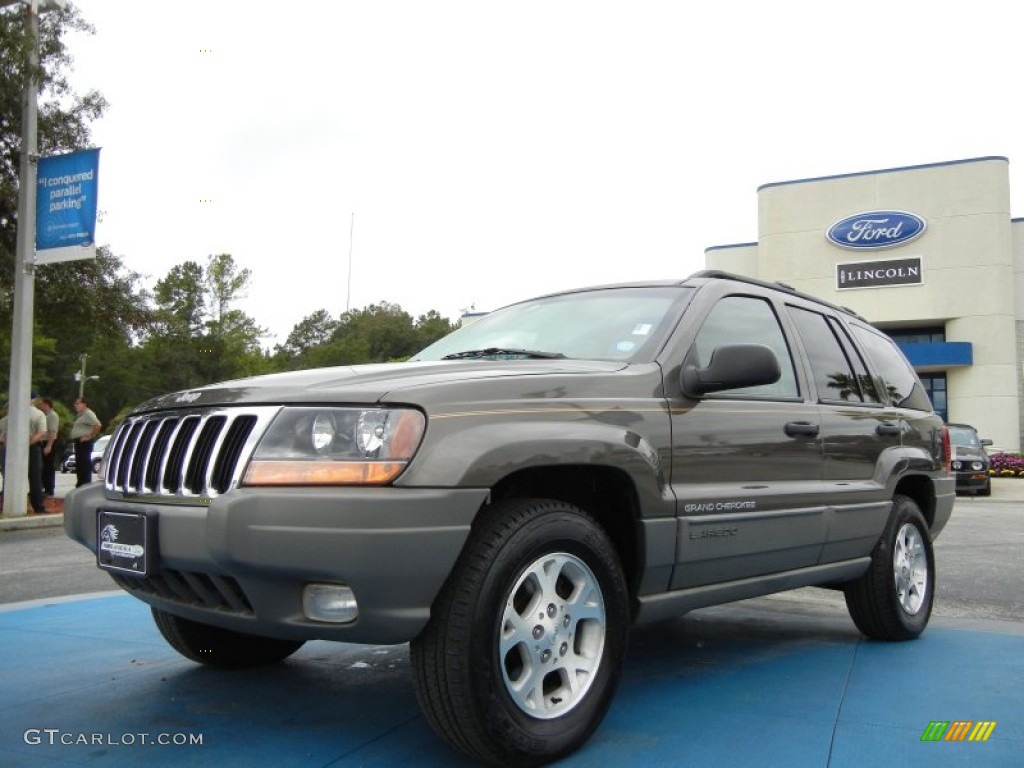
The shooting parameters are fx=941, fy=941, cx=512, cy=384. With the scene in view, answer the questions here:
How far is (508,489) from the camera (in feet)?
10.0

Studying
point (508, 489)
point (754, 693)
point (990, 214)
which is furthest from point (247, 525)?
point (990, 214)

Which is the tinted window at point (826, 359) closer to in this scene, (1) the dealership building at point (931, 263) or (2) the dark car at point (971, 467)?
(2) the dark car at point (971, 467)

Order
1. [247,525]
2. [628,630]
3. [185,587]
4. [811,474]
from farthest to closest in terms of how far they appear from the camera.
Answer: [811,474] < [628,630] < [185,587] < [247,525]

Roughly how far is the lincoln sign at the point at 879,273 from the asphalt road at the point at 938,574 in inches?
966

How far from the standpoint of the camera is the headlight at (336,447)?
→ 8.84 ft

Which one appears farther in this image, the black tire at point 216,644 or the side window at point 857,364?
the side window at point 857,364

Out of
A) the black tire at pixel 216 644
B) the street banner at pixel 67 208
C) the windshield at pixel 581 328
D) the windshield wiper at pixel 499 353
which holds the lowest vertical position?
the black tire at pixel 216 644

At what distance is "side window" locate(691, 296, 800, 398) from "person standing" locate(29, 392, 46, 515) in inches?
420

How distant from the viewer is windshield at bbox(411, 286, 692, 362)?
3.75m

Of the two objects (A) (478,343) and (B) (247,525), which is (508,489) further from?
(A) (478,343)

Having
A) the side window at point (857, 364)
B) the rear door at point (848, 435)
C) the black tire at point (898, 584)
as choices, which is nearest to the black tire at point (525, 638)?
the rear door at point (848, 435)

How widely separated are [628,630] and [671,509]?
455 mm

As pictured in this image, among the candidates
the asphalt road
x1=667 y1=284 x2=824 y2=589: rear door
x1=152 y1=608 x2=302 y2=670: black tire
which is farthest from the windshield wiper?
the asphalt road

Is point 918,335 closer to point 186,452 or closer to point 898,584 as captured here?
point 898,584
